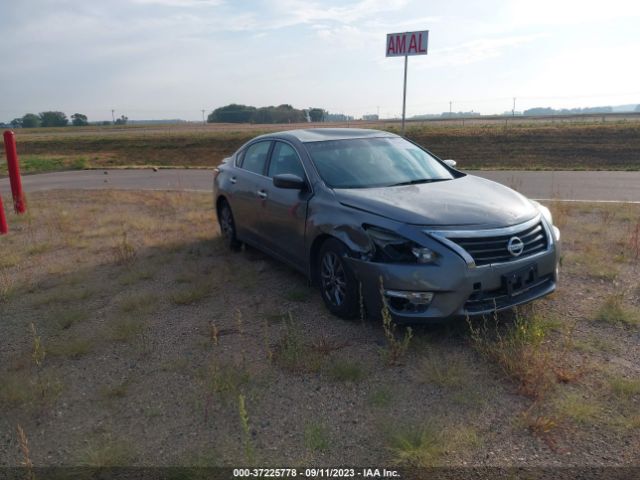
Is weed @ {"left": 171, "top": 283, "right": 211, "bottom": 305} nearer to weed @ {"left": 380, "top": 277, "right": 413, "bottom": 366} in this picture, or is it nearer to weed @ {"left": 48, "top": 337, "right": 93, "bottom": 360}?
weed @ {"left": 48, "top": 337, "right": 93, "bottom": 360}

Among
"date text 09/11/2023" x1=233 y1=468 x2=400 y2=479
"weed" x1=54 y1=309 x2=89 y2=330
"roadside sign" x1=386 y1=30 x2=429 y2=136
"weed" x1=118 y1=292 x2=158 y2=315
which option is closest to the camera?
"date text 09/11/2023" x1=233 y1=468 x2=400 y2=479

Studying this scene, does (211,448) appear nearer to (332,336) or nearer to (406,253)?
(332,336)

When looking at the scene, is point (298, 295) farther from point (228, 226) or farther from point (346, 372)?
point (228, 226)

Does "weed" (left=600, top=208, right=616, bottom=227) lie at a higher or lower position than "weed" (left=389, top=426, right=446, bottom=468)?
higher

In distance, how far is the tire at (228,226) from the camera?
6730 millimetres

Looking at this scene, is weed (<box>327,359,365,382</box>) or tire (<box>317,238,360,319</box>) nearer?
weed (<box>327,359,365,382</box>)

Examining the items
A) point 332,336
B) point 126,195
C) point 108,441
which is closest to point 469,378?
point 332,336

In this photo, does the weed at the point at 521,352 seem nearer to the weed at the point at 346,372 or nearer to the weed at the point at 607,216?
the weed at the point at 346,372

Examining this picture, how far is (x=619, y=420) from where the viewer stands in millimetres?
2996

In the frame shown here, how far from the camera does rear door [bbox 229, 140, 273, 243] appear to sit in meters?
5.88

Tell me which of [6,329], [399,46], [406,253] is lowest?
[6,329]

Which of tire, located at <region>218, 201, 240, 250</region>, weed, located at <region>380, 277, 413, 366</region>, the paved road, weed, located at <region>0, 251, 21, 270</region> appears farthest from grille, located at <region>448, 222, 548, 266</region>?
the paved road

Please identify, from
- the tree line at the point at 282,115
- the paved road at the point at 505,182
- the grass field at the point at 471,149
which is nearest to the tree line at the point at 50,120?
the tree line at the point at 282,115

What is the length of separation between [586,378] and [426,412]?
1.17 metres
